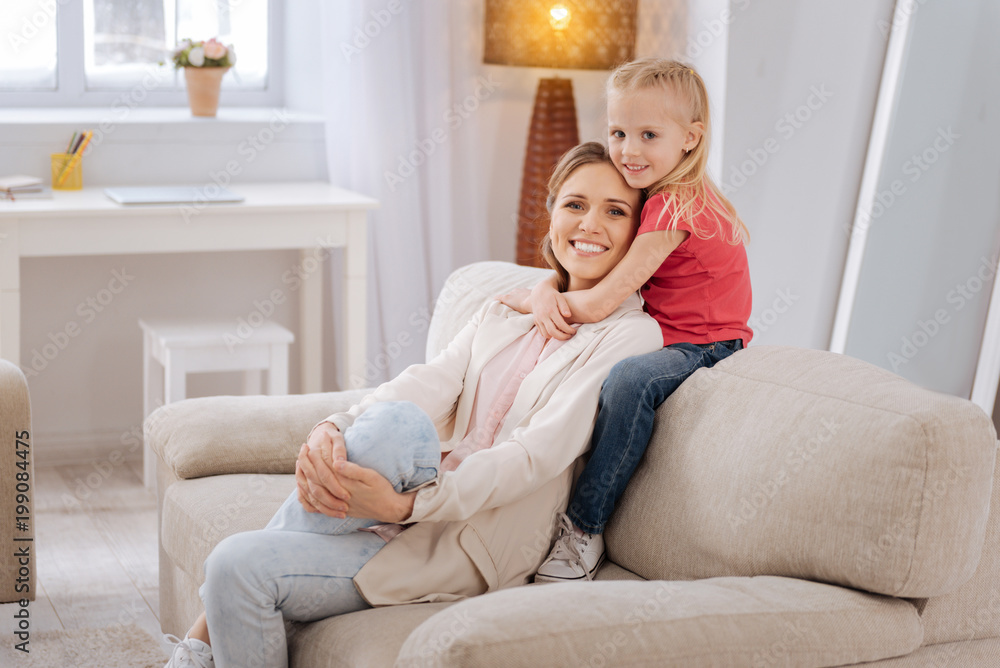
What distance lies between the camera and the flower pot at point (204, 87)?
3227 millimetres

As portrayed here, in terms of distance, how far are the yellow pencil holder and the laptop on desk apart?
0.10 metres

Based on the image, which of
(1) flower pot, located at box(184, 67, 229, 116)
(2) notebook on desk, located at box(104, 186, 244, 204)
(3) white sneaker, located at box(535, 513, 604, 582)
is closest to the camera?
(3) white sneaker, located at box(535, 513, 604, 582)

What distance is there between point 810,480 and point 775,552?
0.10 metres

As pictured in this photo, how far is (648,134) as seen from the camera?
163cm

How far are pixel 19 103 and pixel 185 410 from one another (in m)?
1.89

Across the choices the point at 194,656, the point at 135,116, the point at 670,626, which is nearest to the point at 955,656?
the point at 670,626

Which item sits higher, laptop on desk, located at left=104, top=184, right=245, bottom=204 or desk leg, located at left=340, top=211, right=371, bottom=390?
laptop on desk, located at left=104, top=184, right=245, bottom=204

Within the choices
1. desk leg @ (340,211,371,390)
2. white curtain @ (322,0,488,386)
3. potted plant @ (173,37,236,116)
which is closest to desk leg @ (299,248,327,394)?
white curtain @ (322,0,488,386)

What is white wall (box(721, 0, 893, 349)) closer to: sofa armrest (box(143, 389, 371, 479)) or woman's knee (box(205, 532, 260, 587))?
sofa armrest (box(143, 389, 371, 479))

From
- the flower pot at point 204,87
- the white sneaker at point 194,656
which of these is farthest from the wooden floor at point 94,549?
the flower pot at point 204,87

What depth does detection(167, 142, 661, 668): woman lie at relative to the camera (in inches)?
52.4

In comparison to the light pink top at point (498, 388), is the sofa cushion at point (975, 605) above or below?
below

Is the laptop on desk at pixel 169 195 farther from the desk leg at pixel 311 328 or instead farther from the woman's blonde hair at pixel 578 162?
the woman's blonde hair at pixel 578 162

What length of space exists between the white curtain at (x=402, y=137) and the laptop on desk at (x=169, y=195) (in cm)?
45
